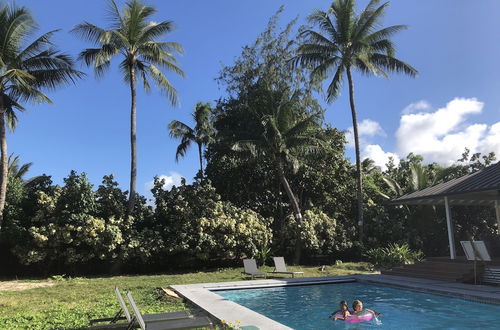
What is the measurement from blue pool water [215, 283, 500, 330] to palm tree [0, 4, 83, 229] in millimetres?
11854

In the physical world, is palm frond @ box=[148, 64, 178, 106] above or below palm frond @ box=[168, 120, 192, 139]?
below

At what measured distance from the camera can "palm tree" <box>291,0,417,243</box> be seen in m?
22.6

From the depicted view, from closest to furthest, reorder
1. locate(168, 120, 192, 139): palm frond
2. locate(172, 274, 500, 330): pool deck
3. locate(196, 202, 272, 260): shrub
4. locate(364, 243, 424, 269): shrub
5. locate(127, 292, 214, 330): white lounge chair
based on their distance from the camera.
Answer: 1. locate(127, 292, 214, 330): white lounge chair
2. locate(172, 274, 500, 330): pool deck
3. locate(364, 243, 424, 269): shrub
4. locate(196, 202, 272, 260): shrub
5. locate(168, 120, 192, 139): palm frond

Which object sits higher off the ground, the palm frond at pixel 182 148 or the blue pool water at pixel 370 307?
the palm frond at pixel 182 148

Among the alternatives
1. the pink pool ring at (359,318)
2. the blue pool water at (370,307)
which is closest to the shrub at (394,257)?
the blue pool water at (370,307)

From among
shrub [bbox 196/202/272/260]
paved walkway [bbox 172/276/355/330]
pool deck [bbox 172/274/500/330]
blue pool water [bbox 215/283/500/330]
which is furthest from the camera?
shrub [bbox 196/202/272/260]

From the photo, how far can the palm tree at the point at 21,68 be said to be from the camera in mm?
17438

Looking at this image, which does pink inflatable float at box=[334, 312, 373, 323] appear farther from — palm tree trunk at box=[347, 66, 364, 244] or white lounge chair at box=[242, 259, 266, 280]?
palm tree trunk at box=[347, 66, 364, 244]

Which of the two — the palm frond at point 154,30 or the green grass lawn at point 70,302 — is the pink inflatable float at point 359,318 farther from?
the palm frond at point 154,30

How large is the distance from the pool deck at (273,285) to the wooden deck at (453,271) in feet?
1.58

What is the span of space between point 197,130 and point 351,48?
60.6ft

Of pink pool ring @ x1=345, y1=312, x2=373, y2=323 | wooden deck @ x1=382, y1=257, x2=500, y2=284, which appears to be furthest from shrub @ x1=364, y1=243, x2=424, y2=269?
pink pool ring @ x1=345, y1=312, x2=373, y2=323

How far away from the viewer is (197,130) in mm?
37750

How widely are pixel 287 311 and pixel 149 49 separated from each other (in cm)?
1465
